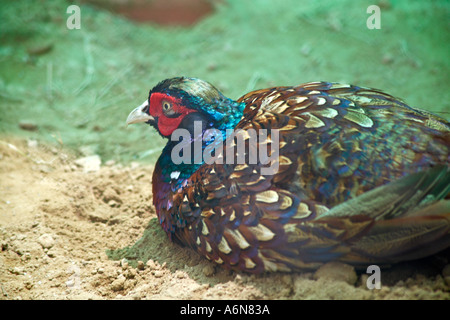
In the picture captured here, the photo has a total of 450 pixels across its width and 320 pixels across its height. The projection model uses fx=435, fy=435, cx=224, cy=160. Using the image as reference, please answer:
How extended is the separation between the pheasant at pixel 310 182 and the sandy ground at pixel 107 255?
13cm

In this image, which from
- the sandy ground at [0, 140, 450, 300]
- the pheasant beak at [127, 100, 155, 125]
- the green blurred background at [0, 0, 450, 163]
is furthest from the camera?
the green blurred background at [0, 0, 450, 163]

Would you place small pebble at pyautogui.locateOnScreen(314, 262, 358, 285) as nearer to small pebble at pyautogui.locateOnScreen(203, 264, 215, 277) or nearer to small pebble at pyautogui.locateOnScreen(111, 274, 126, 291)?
small pebble at pyautogui.locateOnScreen(203, 264, 215, 277)

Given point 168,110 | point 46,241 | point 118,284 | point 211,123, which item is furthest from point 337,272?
point 46,241

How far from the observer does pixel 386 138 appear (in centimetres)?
252

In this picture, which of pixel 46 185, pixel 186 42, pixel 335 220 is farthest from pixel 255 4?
pixel 335 220

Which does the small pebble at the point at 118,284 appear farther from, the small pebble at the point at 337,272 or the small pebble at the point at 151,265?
the small pebble at the point at 337,272

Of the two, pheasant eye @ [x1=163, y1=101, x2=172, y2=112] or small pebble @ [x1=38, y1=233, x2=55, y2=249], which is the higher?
pheasant eye @ [x1=163, y1=101, x2=172, y2=112]

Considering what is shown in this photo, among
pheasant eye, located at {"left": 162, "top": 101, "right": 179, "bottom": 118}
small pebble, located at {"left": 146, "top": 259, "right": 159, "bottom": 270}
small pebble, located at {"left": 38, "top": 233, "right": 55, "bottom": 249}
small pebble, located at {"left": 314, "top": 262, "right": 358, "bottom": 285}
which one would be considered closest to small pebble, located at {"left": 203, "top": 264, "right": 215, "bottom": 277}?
small pebble, located at {"left": 146, "top": 259, "right": 159, "bottom": 270}

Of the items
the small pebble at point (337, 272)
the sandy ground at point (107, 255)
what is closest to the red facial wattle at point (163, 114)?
the sandy ground at point (107, 255)

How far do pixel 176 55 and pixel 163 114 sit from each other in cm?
327

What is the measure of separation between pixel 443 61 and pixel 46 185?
497 cm

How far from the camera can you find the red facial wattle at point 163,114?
9.86 ft

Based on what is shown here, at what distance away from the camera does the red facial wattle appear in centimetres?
300

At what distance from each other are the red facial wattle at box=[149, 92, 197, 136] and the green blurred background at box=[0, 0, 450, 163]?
123 cm
